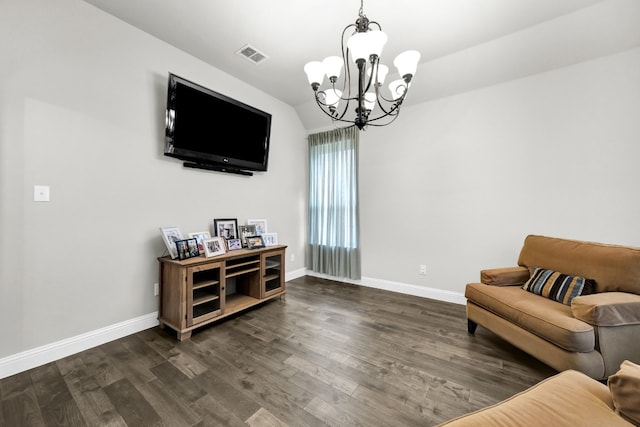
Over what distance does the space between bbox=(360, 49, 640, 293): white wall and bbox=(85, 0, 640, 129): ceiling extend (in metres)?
0.22

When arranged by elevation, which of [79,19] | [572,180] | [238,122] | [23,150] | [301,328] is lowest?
[301,328]

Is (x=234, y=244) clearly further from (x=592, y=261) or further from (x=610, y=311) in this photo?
(x=592, y=261)

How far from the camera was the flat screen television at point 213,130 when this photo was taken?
238 cm

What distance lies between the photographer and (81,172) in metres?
1.99

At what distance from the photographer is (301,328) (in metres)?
Answer: 2.36

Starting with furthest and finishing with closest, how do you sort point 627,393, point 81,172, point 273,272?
point 273,272 < point 81,172 < point 627,393

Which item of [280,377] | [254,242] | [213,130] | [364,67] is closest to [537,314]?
[280,377]

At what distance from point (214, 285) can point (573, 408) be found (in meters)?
2.58

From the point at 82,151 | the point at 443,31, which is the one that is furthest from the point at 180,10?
the point at 443,31

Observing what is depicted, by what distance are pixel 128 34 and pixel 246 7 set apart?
119 cm

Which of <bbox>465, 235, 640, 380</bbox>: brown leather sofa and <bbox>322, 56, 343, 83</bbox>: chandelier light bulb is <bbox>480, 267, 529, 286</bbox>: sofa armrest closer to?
<bbox>465, 235, 640, 380</bbox>: brown leather sofa

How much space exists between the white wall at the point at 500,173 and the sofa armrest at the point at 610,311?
1.10 m

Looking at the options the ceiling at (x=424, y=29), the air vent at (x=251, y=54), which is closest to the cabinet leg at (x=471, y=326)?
the ceiling at (x=424, y=29)

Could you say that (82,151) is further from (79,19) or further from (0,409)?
(0,409)
